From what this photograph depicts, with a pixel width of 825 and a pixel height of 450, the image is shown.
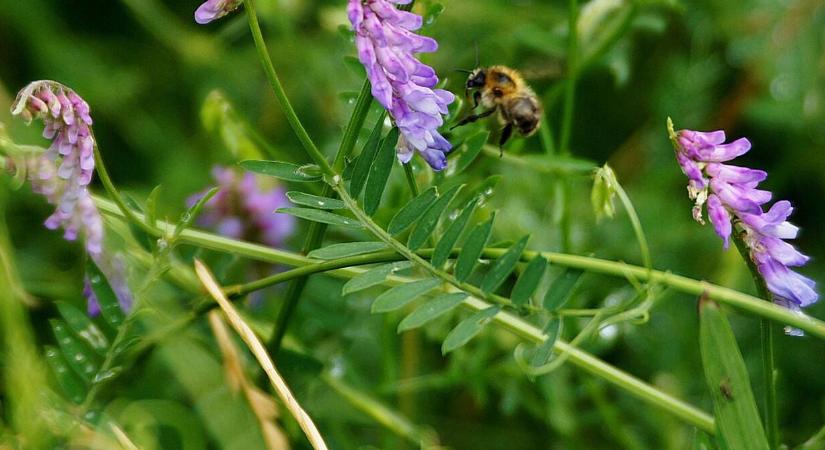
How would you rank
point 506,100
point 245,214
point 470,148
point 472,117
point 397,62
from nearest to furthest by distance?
point 397,62, point 470,148, point 472,117, point 506,100, point 245,214

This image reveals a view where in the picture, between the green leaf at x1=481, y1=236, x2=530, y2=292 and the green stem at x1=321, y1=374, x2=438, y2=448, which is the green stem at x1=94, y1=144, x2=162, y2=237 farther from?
the green stem at x1=321, y1=374, x2=438, y2=448

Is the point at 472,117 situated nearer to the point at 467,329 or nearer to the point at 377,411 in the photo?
the point at 467,329

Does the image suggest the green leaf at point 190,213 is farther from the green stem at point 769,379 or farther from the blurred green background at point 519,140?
the green stem at point 769,379

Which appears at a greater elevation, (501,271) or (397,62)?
(397,62)

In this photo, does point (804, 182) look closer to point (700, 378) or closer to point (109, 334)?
point (700, 378)

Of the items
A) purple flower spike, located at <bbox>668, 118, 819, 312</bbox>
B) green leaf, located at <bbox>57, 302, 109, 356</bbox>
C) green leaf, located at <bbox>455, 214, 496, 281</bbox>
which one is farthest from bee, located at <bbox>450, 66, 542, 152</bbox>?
green leaf, located at <bbox>57, 302, 109, 356</bbox>

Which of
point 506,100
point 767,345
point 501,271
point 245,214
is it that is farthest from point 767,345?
point 245,214

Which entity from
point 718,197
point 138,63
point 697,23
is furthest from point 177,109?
point 718,197
